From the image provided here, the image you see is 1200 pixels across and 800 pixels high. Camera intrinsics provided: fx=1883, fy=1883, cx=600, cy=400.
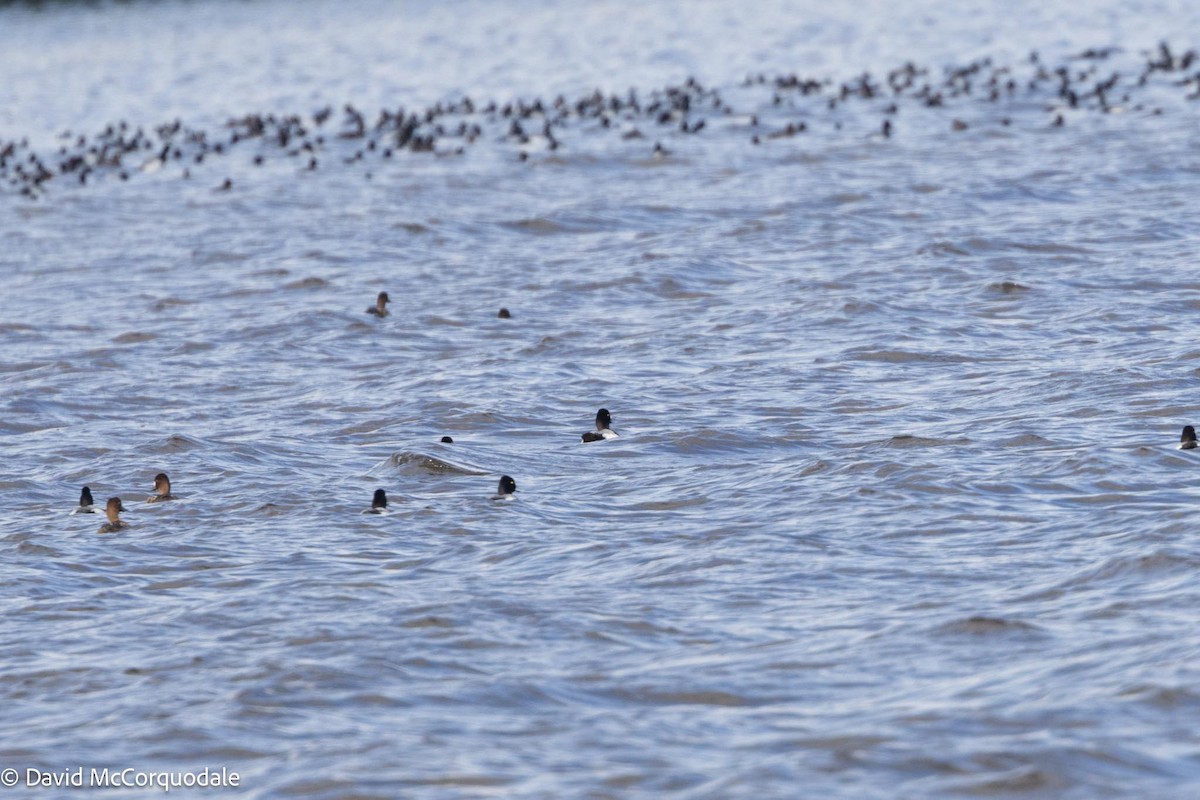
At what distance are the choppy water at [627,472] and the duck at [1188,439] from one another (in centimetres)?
19

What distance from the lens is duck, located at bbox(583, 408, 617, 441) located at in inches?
614

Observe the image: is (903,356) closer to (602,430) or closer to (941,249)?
(602,430)

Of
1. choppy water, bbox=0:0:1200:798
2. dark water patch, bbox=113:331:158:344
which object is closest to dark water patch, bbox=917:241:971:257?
choppy water, bbox=0:0:1200:798

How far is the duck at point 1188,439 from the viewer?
13.9 m

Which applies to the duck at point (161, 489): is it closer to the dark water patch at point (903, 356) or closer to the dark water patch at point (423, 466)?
the dark water patch at point (423, 466)

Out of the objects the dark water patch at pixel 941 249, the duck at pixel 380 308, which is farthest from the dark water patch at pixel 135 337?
the dark water patch at pixel 941 249

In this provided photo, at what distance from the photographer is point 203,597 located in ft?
39.6

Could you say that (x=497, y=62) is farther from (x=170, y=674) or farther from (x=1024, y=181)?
(x=170, y=674)

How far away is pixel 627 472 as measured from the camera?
1468cm

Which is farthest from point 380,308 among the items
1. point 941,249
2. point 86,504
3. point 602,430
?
point 86,504

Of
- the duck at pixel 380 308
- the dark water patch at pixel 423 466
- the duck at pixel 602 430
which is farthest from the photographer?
the duck at pixel 380 308

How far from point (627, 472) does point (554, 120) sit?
23.2 metres

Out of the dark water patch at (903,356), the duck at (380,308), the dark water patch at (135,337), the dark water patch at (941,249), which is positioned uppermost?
the dark water patch at (941,249)

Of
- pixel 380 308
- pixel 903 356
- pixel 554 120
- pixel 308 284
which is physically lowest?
pixel 903 356
